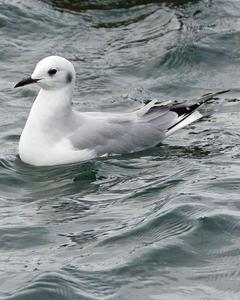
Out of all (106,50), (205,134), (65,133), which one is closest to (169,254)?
(65,133)

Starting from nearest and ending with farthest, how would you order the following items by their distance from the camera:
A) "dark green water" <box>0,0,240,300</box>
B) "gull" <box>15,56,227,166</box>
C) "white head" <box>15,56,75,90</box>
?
"dark green water" <box>0,0,240,300</box> → "gull" <box>15,56,227,166</box> → "white head" <box>15,56,75,90</box>

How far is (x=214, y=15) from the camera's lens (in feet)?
44.8

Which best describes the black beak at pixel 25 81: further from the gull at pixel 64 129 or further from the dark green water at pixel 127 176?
the dark green water at pixel 127 176

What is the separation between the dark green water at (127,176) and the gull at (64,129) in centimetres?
13

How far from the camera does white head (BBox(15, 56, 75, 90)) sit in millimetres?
9375

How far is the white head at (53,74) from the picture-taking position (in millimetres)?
9375

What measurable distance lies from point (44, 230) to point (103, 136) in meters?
2.03

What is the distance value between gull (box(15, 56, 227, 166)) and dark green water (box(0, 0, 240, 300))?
0.41 ft

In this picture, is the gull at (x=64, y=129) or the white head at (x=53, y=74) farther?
the white head at (x=53, y=74)

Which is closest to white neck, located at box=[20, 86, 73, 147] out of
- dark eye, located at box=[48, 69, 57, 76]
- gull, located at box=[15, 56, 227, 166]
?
gull, located at box=[15, 56, 227, 166]

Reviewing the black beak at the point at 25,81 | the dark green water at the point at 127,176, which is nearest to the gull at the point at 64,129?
the black beak at the point at 25,81

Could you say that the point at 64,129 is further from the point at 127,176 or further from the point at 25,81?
the point at 127,176

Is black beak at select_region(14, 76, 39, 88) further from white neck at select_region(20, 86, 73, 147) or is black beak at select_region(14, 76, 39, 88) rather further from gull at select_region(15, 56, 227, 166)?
white neck at select_region(20, 86, 73, 147)

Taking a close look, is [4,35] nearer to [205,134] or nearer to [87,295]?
[205,134]
